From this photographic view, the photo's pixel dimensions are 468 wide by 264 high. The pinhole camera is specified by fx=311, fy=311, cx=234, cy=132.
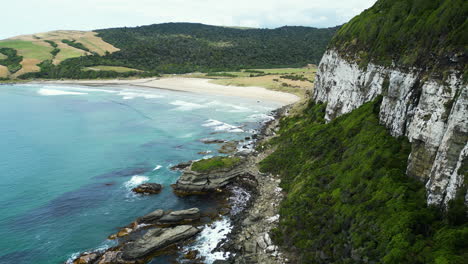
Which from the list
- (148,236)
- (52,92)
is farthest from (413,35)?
(52,92)

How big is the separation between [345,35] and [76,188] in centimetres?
4786

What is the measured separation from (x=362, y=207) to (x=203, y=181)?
2186 cm

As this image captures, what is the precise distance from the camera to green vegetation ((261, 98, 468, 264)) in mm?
17844

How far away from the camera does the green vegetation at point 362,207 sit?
58.5ft

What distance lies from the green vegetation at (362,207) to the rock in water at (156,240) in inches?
348

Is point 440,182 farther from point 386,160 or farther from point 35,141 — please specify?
point 35,141

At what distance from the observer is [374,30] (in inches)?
1626

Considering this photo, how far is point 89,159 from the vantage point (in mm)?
54562

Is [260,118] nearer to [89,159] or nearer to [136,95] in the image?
[89,159]

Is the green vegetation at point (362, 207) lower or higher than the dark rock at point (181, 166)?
higher

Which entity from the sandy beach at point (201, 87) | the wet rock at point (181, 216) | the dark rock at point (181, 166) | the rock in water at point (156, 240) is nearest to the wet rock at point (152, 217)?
the wet rock at point (181, 216)

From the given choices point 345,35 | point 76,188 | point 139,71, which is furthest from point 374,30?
point 139,71

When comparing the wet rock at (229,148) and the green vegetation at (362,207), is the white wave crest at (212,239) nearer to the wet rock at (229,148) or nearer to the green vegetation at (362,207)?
the green vegetation at (362,207)

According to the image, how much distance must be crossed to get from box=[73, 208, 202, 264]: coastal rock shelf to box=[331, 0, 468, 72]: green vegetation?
2575cm
